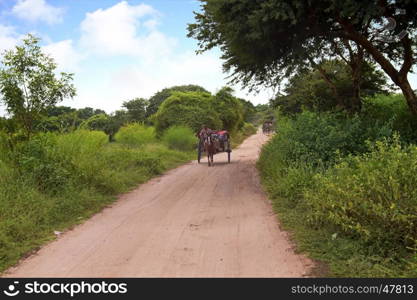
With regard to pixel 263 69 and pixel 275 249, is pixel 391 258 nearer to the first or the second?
pixel 275 249

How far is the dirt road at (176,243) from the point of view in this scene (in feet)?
15.1

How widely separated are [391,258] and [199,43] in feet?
38.5

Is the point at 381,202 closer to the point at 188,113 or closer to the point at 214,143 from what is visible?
the point at 214,143

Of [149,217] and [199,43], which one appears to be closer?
[149,217]

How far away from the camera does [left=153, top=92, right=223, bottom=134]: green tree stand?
26188 millimetres

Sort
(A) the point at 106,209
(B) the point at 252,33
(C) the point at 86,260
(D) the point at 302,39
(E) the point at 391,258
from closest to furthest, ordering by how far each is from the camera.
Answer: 1. (E) the point at 391,258
2. (C) the point at 86,260
3. (A) the point at 106,209
4. (B) the point at 252,33
5. (D) the point at 302,39

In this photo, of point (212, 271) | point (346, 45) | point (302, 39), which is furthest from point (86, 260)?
point (346, 45)

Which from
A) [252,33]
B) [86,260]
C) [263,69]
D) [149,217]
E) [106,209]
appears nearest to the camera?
[86,260]

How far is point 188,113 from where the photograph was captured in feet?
86.9

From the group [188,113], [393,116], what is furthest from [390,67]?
[188,113]

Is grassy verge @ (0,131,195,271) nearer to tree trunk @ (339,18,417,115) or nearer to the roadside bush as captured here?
the roadside bush

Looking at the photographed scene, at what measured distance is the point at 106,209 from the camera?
8.47 m

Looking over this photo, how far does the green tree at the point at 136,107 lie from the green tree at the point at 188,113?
20064 millimetres

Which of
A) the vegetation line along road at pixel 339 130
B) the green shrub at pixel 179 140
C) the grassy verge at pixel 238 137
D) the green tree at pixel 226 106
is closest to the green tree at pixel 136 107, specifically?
the grassy verge at pixel 238 137
